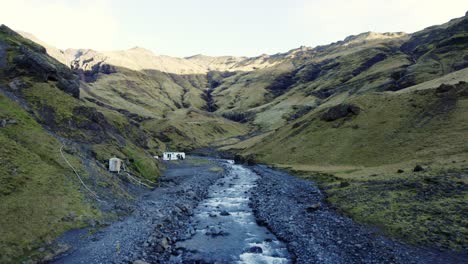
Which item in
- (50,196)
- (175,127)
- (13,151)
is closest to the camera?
(50,196)

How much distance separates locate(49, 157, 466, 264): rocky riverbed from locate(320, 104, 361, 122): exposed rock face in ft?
177

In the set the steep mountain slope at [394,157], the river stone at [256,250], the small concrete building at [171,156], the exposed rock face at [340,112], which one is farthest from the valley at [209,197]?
the small concrete building at [171,156]

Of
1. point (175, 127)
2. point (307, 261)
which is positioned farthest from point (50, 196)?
point (175, 127)

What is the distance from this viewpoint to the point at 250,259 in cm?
2864

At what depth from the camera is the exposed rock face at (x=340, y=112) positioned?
96363mm

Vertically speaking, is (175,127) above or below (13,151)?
above

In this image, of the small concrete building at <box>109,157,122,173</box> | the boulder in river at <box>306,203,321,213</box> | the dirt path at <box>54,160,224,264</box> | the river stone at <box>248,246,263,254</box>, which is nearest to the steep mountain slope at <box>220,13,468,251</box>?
the boulder in river at <box>306,203,321,213</box>

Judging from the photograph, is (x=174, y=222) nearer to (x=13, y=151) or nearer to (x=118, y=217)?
(x=118, y=217)

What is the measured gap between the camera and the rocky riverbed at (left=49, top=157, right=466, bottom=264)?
83.3 ft

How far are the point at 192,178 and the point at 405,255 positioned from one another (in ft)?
182

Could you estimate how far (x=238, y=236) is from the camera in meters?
35.0

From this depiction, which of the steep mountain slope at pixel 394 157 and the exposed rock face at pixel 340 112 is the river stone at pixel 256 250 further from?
the exposed rock face at pixel 340 112

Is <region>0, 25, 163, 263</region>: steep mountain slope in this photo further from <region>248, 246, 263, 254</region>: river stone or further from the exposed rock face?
the exposed rock face

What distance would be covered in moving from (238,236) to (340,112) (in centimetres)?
7682
